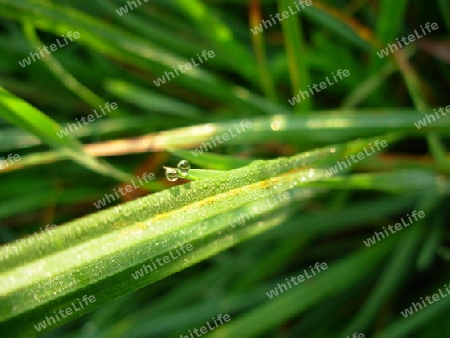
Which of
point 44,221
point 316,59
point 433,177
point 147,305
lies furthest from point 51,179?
point 433,177

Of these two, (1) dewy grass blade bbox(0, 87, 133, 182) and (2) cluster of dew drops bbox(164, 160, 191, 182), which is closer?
(2) cluster of dew drops bbox(164, 160, 191, 182)

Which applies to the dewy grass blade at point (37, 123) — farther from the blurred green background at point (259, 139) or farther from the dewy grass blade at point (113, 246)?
the dewy grass blade at point (113, 246)

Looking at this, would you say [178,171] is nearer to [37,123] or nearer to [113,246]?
[113,246]

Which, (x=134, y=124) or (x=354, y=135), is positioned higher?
(x=134, y=124)

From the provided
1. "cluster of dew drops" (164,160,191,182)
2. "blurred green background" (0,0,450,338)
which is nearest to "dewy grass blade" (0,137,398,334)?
"cluster of dew drops" (164,160,191,182)

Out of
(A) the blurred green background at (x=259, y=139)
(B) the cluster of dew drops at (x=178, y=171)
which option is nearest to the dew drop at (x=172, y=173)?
(B) the cluster of dew drops at (x=178, y=171)

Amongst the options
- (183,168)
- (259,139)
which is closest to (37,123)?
(183,168)

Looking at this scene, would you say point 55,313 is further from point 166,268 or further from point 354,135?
point 354,135

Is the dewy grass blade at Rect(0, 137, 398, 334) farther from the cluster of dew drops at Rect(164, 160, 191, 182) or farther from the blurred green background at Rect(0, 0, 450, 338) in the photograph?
the blurred green background at Rect(0, 0, 450, 338)
